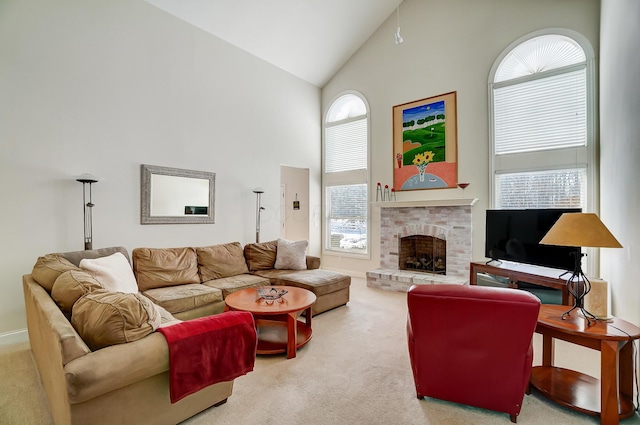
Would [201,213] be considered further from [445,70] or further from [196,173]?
[445,70]

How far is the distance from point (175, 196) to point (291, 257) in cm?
190

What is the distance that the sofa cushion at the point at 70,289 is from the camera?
1954 millimetres

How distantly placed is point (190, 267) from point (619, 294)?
446 centimetres

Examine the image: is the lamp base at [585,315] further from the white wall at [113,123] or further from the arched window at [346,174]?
the white wall at [113,123]

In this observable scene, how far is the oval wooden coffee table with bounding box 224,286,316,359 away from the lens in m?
2.91

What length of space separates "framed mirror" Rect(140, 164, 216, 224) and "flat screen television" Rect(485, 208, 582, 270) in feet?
13.5

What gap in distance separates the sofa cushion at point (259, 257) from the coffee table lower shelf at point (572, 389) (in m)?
3.43

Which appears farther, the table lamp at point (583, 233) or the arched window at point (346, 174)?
the arched window at point (346, 174)

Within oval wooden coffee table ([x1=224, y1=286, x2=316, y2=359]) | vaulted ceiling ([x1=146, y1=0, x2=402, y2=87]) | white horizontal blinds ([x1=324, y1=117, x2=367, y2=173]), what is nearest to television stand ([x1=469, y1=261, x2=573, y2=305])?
oval wooden coffee table ([x1=224, y1=286, x2=316, y2=359])

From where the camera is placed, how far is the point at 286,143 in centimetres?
634

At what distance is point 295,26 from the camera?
5.44 meters

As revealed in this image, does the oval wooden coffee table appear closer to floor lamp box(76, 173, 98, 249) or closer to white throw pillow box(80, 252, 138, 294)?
white throw pillow box(80, 252, 138, 294)

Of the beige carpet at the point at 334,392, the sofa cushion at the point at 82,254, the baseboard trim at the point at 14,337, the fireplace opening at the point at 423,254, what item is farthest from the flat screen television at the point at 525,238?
the baseboard trim at the point at 14,337

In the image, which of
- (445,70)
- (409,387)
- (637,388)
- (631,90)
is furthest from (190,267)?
(445,70)
